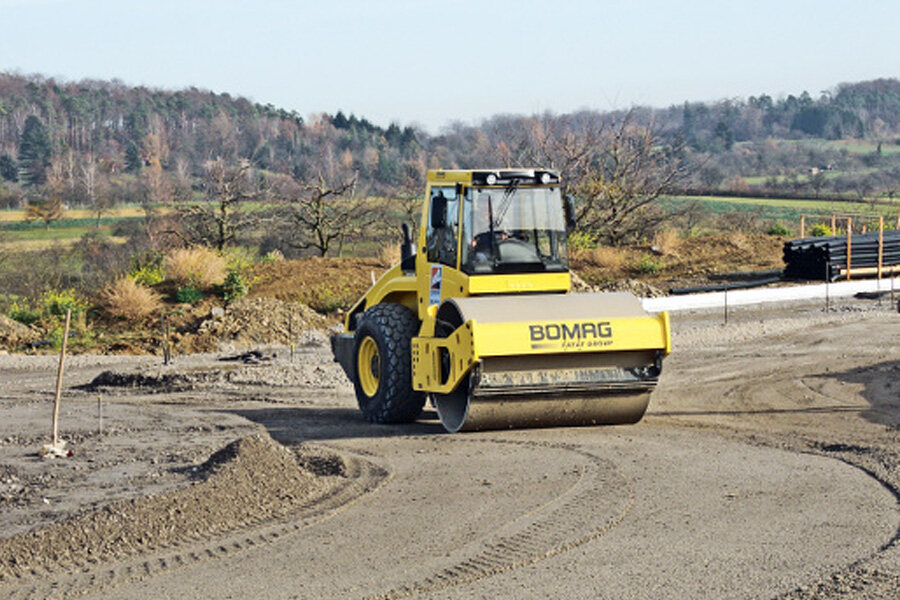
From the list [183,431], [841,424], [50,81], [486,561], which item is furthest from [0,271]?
[50,81]

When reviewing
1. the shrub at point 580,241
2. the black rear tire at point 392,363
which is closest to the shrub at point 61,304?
the black rear tire at point 392,363

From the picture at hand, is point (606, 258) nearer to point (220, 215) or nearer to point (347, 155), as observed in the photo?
point (220, 215)

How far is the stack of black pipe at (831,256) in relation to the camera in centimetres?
3209

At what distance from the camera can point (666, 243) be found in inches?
1462

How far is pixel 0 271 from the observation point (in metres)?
38.4

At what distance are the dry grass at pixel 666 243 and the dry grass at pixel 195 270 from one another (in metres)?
14.7

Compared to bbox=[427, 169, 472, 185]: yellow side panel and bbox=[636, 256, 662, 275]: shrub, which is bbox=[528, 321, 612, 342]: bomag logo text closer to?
bbox=[427, 169, 472, 185]: yellow side panel

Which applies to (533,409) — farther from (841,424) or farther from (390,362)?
(841,424)

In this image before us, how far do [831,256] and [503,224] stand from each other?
20816 mm

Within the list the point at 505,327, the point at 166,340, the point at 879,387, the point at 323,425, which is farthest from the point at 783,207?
the point at 505,327

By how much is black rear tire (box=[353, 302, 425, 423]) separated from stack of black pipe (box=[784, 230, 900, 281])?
20.1 m

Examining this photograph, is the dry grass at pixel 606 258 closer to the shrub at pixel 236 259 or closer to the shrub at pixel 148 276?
the shrub at pixel 236 259

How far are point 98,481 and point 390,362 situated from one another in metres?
3.77

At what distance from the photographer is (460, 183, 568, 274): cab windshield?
1356 centimetres
